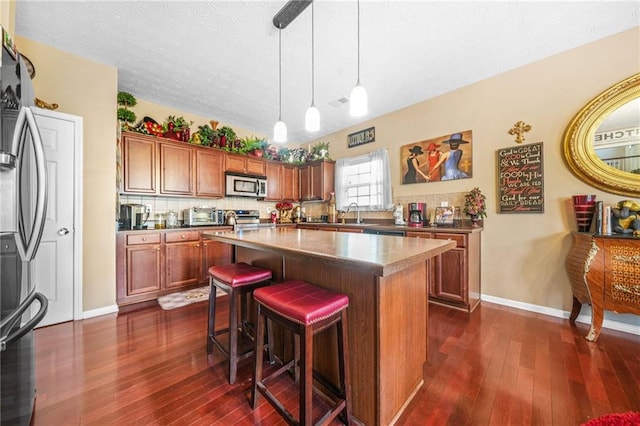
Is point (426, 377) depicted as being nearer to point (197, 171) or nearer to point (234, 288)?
point (234, 288)

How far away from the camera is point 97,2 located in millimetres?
1884

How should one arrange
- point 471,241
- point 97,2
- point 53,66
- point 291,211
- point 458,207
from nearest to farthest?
point 97,2 < point 53,66 < point 471,241 < point 458,207 < point 291,211

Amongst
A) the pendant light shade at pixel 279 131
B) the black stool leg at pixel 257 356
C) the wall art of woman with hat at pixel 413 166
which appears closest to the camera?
the black stool leg at pixel 257 356

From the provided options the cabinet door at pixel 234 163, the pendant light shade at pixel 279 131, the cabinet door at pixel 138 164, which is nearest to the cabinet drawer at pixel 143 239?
the cabinet door at pixel 138 164

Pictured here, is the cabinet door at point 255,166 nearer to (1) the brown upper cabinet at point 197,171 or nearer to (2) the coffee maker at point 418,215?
(1) the brown upper cabinet at point 197,171

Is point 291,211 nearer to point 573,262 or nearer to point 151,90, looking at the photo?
point 151,90

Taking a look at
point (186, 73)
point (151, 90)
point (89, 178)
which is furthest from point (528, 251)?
point (151, 90)

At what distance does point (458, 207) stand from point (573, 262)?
47.5 inches

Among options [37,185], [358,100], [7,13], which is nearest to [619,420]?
[358,100]

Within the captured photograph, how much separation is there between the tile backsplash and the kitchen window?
0.57 ft

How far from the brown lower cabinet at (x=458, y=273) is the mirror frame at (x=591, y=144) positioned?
1.11 m

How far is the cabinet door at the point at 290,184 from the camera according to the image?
188 inches

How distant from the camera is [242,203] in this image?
449 cm

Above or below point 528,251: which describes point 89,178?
above
